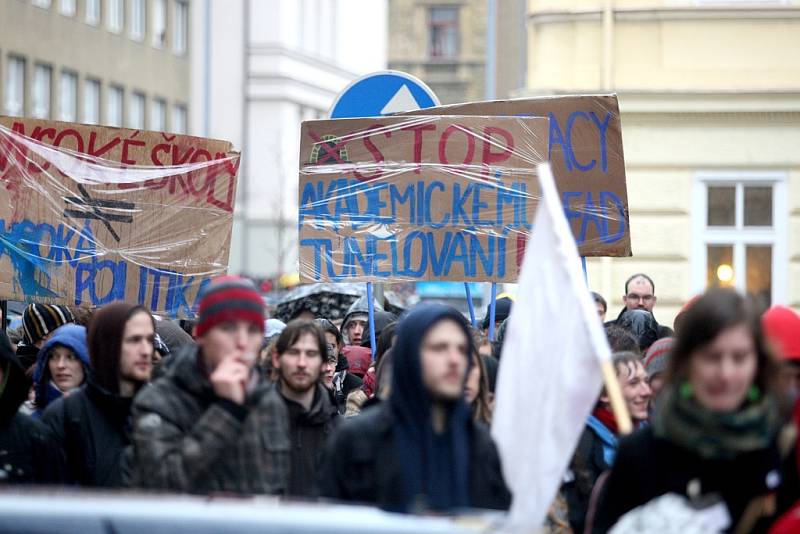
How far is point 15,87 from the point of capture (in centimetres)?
3647

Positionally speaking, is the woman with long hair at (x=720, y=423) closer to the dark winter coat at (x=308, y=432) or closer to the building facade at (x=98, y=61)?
the dark winter coat at (x=308, y=432)

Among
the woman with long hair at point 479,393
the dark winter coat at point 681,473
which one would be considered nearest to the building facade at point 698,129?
the woman with long hair at point 479,393

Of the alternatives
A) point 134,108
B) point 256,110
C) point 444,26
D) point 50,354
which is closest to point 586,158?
point 50,354

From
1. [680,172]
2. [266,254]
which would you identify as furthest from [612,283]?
[266,254]

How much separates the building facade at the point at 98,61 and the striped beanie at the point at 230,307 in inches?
1200

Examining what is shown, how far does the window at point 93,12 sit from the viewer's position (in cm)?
4109

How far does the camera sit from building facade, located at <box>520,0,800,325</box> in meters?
16.2

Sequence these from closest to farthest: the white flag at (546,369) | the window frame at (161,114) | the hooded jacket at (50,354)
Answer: the white flag at (546,369), the hooded jacket at (50,354), the window frame at (161,114)

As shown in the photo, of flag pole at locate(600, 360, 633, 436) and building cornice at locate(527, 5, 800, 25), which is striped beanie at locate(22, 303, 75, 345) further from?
building cornice at locate(527, 5, 800, 25)

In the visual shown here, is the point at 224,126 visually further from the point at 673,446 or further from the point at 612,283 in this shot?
the point at 673,446

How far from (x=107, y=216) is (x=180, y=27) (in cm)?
4057

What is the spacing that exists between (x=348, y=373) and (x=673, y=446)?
5381 millimetres

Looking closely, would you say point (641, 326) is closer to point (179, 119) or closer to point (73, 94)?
point (73, 94)

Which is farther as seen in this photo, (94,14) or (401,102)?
(94,14)
